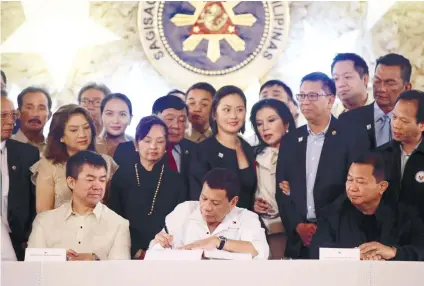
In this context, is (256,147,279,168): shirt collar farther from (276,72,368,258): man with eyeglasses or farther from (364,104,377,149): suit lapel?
(364,104,377,149): suit lapel

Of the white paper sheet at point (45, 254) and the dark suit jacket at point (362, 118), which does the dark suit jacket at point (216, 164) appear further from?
the white paper sheet at point (45, 254)

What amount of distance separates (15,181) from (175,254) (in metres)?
1.16

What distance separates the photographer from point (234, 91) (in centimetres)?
491

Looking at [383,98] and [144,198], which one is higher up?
[383,98]

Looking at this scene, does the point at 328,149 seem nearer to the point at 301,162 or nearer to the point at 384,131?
the point at 301,162

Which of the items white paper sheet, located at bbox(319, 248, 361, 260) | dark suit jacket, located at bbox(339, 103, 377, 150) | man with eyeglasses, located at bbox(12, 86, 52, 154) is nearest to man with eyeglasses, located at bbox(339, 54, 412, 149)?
dark suit jacket, located at bbox(339, 103, 377, 150)

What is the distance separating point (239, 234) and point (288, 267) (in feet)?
1.89

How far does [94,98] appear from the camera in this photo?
16.3 feet

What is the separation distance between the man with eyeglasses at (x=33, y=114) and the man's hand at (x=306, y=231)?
1628 mm

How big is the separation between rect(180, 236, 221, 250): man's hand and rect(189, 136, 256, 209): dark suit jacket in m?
0.31

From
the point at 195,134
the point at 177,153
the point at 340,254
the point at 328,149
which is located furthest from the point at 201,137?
the point at 340,254

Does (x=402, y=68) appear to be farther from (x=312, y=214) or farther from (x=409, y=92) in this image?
(x=312, y=214)

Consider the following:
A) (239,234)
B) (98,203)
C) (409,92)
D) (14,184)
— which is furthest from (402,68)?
(14,184)

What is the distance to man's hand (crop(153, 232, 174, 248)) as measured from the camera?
15.3ft
